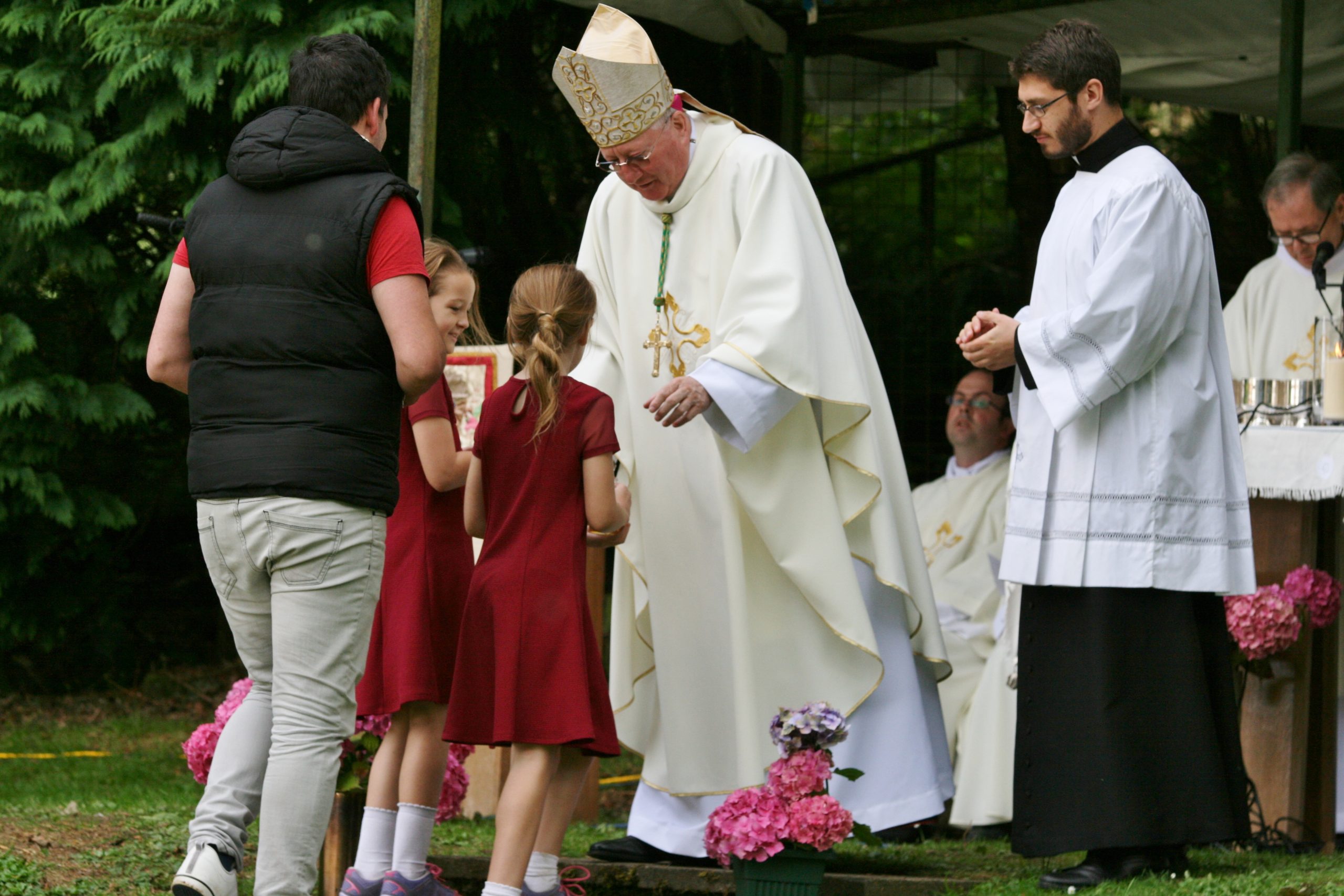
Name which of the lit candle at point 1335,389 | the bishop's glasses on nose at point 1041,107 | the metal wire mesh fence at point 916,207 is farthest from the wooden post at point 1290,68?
the bishop's glasses on nose at point 1041,107

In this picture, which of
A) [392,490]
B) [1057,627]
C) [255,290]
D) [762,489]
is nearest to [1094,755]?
[1057,627]

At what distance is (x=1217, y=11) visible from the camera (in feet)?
22.0

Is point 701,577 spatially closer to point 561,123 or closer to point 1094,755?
point 1094,755

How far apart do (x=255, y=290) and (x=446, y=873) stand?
1840 millimetres

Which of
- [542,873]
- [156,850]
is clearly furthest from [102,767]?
[542,873]

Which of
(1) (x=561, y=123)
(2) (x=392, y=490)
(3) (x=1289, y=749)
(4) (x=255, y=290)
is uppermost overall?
(1) (x=561, y=123)

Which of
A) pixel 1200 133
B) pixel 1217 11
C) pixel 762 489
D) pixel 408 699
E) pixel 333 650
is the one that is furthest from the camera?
pixel 1200 133

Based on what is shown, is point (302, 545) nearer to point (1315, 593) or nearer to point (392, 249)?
point (392, 249)

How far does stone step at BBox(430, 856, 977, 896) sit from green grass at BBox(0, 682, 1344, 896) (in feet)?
0.45

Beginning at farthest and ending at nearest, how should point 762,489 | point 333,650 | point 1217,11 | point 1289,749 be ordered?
point 1217,11 → point 1289,749 → point 762,489 → point 333,650

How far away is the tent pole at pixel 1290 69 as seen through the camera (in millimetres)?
5984

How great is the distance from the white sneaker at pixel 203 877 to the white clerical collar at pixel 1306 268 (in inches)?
150

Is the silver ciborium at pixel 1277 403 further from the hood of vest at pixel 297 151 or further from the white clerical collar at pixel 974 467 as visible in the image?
the hood of vest at pixel 297 151

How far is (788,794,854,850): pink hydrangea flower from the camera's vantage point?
11.6 feet
